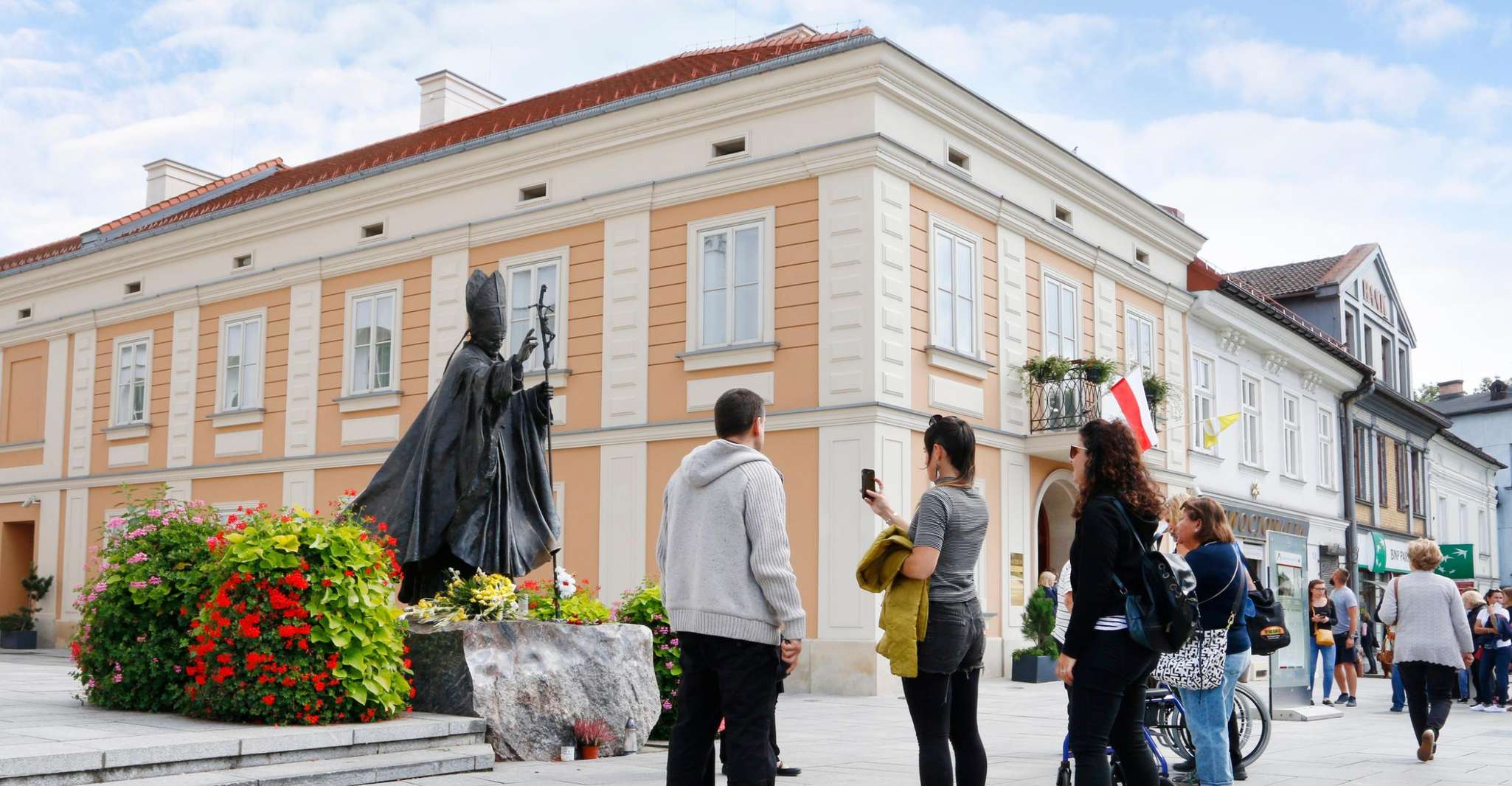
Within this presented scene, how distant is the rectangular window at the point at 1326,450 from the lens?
31.2 metres

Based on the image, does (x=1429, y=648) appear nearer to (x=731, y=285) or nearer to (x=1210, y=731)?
(x=1210, y=731)

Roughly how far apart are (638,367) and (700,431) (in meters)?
1.52

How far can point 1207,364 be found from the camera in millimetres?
25438

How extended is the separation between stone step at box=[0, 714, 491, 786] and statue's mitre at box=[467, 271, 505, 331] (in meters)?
2.43

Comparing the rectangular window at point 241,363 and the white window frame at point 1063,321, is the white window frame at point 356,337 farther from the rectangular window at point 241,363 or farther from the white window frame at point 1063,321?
the white window frame at point 1063,321

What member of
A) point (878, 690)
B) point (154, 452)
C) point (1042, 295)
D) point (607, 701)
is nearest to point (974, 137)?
point (1042, 295)

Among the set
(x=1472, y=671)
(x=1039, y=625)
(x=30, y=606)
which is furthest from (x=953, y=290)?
(x=30, y=606)

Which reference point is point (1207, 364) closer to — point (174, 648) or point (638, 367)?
point (638, 367)

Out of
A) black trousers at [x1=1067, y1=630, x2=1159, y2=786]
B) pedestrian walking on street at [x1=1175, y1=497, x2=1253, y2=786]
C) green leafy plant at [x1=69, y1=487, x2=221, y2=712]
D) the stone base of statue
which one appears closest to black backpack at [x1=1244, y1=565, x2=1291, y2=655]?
pedestrian walking on street at [x1=1175, y1=497, x2=1253, y2=786]

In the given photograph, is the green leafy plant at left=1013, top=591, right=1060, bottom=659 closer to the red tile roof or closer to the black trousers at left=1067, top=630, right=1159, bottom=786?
the red tile roof

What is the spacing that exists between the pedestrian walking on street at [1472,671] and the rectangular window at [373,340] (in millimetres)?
15475

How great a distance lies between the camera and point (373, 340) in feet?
71.6

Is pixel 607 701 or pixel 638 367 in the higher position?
pixel 638 367

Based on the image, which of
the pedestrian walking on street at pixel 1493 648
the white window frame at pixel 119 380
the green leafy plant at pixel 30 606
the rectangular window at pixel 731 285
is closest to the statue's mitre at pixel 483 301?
the rectangular window at pixel 731 285
